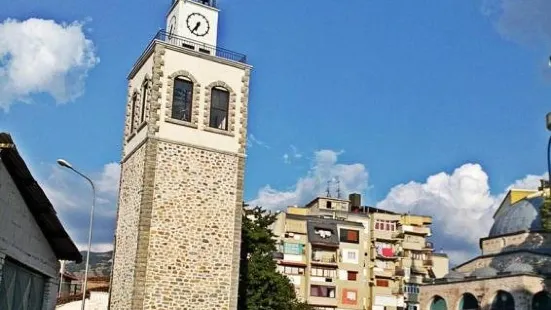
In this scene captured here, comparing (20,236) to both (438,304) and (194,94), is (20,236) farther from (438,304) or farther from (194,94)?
(438,304)

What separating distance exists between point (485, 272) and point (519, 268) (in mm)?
3881

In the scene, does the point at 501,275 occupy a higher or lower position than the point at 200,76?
lower

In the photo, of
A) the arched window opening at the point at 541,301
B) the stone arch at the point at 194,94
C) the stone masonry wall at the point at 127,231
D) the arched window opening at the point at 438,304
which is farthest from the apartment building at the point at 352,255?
the stone arch at the point at 194,94

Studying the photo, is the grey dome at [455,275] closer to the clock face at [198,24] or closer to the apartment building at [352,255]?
the apartment building at [352,255]

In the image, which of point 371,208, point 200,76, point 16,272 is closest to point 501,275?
point 371,208

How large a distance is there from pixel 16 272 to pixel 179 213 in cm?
1551

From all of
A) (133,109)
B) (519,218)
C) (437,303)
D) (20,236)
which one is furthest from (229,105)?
(519,218)

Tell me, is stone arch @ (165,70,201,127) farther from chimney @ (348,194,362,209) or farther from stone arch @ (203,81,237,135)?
chimney @ (348,194,362,209)

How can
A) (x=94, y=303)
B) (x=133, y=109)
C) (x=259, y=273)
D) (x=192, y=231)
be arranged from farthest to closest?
(x=94, y=303)
(x=259, y=273)
(x=133, y=109)
(x=192, y=231)

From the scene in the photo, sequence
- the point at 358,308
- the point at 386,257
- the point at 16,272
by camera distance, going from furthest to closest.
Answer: the point at 386,257 → the point at 358,308 → the point at 16,272

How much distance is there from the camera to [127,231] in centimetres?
3133

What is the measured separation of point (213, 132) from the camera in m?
32.0

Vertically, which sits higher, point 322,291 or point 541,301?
point 322,291

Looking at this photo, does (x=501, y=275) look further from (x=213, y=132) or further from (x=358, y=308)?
(x=213, y=132)
